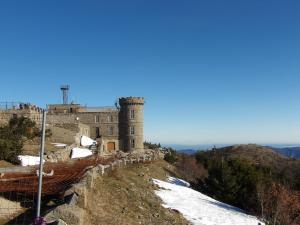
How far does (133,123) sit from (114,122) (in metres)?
3.42

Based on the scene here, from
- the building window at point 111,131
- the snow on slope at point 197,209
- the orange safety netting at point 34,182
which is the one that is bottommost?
the snow on slope at point 197,209

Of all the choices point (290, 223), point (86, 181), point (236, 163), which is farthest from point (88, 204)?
point (236, 163)

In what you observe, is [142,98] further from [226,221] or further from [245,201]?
[226,221]

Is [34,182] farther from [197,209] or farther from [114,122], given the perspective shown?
[114,122]

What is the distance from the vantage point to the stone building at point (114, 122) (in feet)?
190

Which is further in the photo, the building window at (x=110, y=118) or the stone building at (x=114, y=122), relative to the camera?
the building window at (x=110, y=118)

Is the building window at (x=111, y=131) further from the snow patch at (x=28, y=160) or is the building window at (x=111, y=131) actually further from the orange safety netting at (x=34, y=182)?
the orange safety netting at (x=34, y=182)

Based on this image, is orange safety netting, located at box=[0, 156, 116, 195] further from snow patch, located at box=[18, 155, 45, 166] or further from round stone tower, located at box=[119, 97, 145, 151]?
round stone tower, located at box=[119, 97, 145, 151]

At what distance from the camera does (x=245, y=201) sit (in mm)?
35656

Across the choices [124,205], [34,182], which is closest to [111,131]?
[124,205]

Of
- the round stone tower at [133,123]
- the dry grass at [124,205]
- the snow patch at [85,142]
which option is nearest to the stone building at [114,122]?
the round stone tower at [133,123]

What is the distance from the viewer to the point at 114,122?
5969 centimetres

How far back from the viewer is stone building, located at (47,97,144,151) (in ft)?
190

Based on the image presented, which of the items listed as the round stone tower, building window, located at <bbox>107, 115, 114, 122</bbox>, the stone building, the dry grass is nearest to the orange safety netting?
the dry grass
